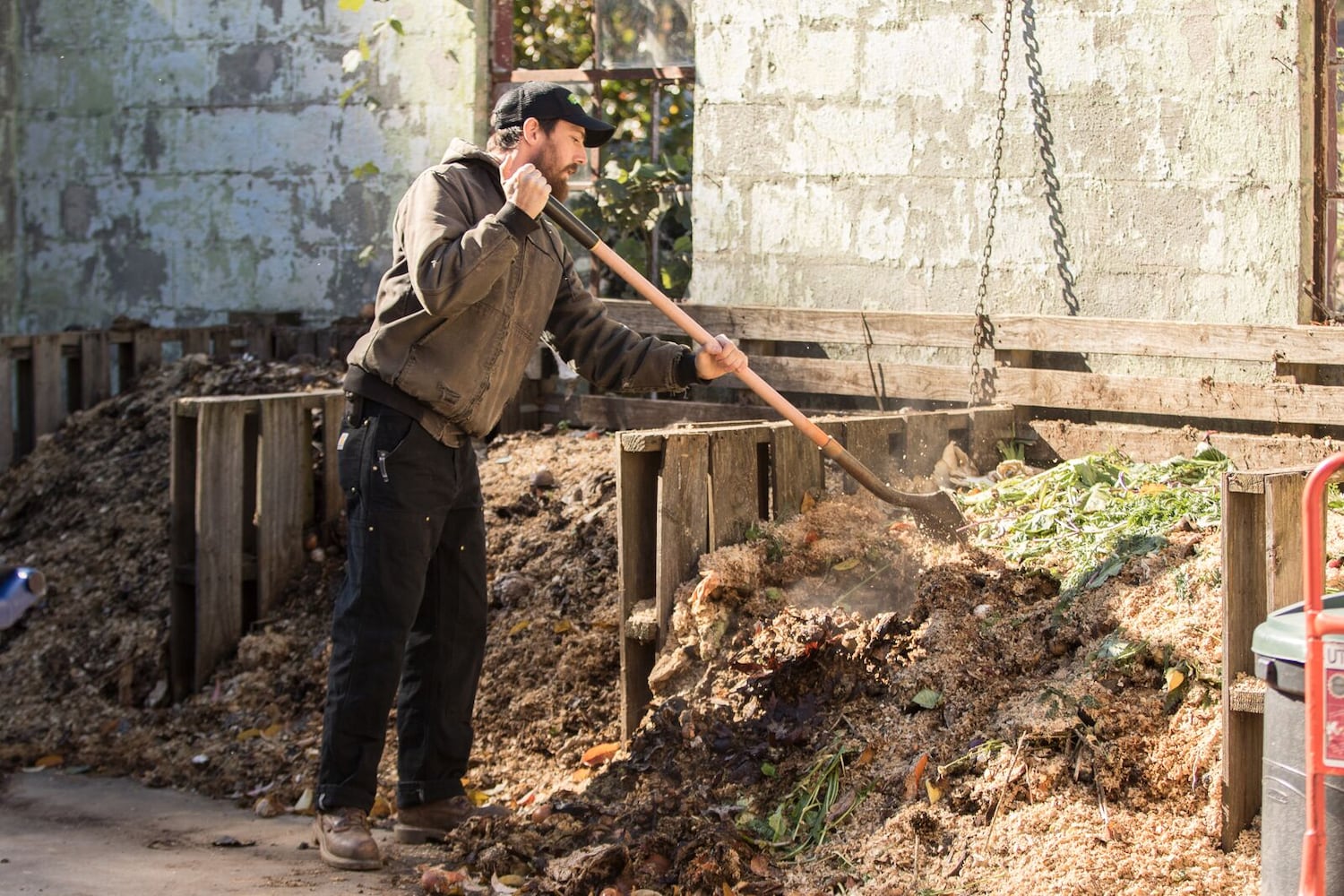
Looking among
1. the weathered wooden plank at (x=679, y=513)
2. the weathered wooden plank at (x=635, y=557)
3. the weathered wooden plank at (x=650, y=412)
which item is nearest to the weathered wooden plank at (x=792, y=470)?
the weathered wooden plank at (x=679, y=513)

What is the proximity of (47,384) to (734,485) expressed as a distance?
16.4ft

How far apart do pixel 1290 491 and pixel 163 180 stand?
26.2 feet

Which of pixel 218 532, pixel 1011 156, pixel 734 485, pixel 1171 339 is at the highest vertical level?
pixel 1011 156

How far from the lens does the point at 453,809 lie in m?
4.95

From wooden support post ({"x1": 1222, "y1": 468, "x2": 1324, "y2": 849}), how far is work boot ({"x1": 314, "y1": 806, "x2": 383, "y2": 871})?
237cm

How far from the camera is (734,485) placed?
5.43m

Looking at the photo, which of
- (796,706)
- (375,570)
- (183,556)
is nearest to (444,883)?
(375,570)

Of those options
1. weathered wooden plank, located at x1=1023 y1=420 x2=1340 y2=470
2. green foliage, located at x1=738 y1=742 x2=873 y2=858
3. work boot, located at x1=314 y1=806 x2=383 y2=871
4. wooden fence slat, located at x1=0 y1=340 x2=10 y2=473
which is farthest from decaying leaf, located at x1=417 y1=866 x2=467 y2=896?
wooden fence slat, located at x1=0 y1=340 x2=10 y2=473

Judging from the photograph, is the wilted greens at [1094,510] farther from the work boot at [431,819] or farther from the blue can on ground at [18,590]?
the blue can on ground at [18,590]

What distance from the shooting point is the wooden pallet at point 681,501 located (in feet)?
17.2

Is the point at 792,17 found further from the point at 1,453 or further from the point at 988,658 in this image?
the point at 1,453

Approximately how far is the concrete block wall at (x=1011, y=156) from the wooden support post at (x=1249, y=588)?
273 cm

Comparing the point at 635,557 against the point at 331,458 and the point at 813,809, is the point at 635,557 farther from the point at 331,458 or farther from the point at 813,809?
the point at 331,458

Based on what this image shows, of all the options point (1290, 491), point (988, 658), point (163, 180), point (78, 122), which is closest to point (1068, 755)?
point (988, 658)
